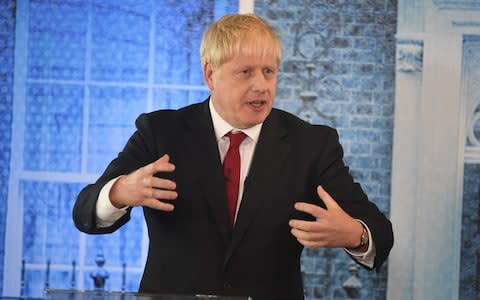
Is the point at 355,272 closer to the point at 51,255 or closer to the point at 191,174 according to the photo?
the point at 51,255

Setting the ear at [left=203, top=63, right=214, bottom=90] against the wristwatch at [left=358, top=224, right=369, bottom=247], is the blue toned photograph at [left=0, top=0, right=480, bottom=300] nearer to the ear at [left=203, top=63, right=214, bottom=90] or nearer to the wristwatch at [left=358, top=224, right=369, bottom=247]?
the ear at [left=203, top=63, right=214, bottom=90]

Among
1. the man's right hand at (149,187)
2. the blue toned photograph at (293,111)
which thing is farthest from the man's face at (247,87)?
the blue toned photograph at (293,111)

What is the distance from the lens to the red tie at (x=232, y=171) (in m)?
2.03

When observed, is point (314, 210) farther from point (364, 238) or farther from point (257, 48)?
point (257, 48)

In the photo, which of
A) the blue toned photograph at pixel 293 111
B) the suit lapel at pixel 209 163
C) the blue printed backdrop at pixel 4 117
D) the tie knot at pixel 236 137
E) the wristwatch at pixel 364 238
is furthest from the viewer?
the blue printed backdrop at pixel 4 117

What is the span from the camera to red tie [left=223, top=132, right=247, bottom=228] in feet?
6.66

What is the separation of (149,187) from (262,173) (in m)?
0.38

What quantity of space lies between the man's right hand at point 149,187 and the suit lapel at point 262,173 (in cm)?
25

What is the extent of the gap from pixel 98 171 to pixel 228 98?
2016mm

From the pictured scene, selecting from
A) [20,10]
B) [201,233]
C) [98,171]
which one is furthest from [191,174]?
[20,10]

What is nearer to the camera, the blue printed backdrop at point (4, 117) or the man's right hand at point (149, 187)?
the man's right hand at point (149, 187)

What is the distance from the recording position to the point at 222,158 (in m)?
2.10

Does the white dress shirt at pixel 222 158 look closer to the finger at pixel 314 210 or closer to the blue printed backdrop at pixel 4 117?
the finger at pixel 314 210

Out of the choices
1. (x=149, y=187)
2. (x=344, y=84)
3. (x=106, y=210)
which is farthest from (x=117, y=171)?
(x=344, y=84)
